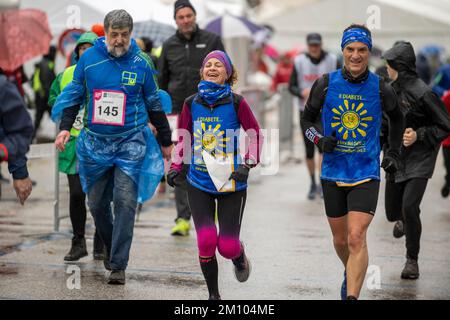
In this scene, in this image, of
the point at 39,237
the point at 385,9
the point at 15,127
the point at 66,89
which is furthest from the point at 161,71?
the point at 385,9

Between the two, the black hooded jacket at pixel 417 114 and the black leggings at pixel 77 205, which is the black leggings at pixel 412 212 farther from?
the black leggings at pixel 77 205

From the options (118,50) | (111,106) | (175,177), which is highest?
(118,50)

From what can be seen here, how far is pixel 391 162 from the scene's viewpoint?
679cm

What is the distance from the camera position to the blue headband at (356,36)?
259 inches

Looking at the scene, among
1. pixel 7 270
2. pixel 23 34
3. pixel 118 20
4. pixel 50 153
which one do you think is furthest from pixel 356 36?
pixel 23 34

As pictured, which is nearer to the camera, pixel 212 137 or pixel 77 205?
pixel 212 137

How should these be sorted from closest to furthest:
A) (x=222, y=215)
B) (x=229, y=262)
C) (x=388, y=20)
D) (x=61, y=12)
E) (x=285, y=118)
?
(x=222, y=215), (x=229, y=262), (x=61, y=12), (x=285, y=118), (x=388, y=20)

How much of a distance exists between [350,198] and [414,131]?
5.39 ft

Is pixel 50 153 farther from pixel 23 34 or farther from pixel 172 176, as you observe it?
pixel 23 34

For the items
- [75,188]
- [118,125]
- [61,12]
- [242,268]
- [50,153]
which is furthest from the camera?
[61,12]

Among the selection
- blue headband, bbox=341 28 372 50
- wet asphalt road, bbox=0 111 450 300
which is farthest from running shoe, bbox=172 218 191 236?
blue headband, bbox=341 28 372 50

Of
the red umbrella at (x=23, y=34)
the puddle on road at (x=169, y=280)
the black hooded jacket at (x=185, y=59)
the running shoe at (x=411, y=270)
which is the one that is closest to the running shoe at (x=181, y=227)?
the black hooded jacket at (x=185, y=59)

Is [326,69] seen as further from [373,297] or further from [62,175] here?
[373,297]

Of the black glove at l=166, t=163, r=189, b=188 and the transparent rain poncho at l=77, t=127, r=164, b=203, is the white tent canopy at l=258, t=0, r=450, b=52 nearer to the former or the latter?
the transparent rain poncho at l=77, t=127, r=164, b=203
